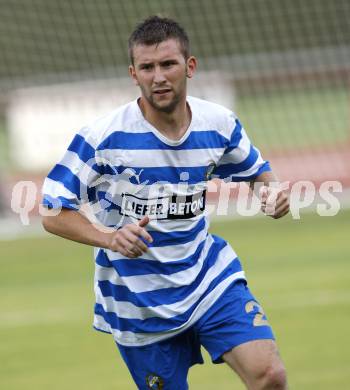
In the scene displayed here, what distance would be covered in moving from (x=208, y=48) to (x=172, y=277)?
1695 centimetres

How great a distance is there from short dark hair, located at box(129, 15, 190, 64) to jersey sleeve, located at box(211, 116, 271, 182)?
20.1 inches

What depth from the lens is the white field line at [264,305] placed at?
35.9 feet

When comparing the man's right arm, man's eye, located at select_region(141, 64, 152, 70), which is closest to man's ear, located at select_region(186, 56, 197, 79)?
man's eye, located at select_region(141, 64, 152, 70)

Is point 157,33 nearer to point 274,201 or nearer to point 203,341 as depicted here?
point 274,201

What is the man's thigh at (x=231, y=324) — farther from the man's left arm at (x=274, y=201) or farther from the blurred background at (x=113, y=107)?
the blurred background at (x=113, y=107)

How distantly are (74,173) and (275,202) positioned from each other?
100 centimetres

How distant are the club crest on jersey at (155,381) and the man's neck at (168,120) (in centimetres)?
123

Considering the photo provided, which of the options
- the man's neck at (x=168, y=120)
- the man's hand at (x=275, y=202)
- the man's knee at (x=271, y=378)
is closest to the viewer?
the man's knee at (x=271, y=378)

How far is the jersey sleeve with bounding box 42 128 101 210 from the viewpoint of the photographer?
558cm

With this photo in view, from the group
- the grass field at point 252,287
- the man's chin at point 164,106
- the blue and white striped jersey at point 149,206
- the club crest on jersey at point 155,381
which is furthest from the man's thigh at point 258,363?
the grass field at point 252,287

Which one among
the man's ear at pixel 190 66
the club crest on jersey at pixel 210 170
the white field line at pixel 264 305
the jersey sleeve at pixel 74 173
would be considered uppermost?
the man's ear at pixel 190 66

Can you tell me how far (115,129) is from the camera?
5.67 metres

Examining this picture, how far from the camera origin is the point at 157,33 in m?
5.63

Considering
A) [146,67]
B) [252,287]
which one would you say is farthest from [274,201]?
[252,287]
